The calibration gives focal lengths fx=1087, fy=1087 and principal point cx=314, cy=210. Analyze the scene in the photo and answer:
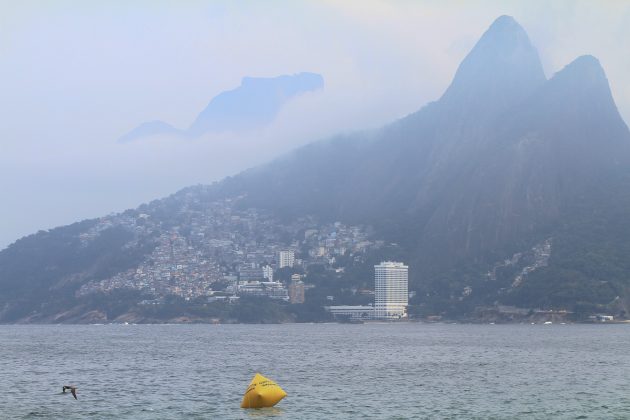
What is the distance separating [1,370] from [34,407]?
99.6 ft

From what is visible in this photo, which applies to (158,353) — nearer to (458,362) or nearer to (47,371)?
(47,371)

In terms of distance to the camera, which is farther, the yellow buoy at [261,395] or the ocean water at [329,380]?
the yellow buoy at [261,395]

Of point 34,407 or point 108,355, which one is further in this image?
point 108,355

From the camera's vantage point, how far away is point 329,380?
79750mm

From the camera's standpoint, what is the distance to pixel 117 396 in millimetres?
69438

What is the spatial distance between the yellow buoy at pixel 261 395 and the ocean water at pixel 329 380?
86 cm

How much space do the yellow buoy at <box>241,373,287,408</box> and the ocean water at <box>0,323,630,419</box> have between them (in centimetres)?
86

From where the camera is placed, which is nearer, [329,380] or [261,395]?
[261,395]

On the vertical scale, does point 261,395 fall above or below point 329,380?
below

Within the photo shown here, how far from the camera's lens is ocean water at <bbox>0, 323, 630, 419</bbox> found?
6184 centimetres

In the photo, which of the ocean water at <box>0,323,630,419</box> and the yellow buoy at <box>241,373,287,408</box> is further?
the yellow buoy at <box>241,373,287,408</box>

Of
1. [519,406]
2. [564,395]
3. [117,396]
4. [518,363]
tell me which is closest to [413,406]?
[519,406]

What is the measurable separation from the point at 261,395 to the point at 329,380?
17927mm

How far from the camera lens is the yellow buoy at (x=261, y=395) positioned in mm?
62438
